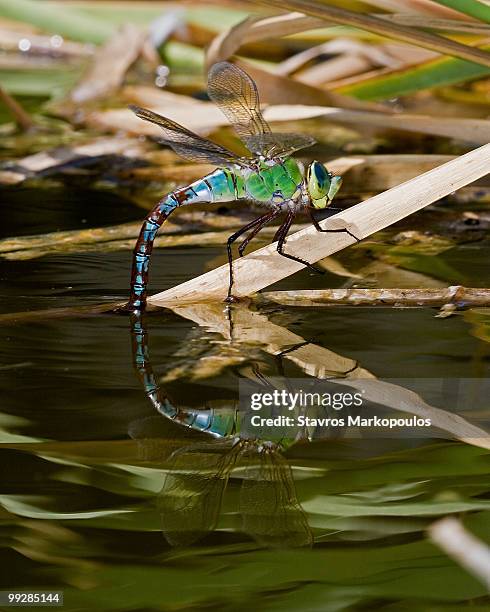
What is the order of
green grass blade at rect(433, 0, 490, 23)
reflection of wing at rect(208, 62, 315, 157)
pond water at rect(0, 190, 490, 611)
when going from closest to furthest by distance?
pond water at rect(0, 190, 490, 611) < green grass blade at rect(433, 0, 490, 23) < reflection of wing at rect(208, 62, 315, 157)

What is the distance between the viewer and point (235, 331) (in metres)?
2.83

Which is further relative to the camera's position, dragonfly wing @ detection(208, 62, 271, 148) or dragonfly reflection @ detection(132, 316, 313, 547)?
dragonfly wing @ detection(208, 62, 271, 148)

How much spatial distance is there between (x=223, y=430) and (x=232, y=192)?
1.46 meters

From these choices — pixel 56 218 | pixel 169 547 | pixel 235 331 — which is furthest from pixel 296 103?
pixel 169 547

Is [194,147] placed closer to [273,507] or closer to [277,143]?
[277,143]

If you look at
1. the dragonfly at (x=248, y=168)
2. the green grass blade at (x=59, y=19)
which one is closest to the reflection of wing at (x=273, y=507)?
the dragonfly at (x=248, y=168)

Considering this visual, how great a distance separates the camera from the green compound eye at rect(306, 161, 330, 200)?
3404 mm

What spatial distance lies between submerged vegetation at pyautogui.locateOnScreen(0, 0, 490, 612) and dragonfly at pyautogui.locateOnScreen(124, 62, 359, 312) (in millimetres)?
190

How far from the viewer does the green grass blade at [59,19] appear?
6836 millimetres

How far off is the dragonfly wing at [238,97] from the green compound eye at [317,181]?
10.2 inches

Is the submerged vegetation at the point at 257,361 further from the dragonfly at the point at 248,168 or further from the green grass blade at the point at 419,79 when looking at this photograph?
the dragonfly at the point at 248,168

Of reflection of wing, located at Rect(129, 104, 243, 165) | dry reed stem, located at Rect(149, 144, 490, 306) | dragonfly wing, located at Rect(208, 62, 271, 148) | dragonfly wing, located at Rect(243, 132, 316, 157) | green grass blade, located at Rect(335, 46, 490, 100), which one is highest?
green grass blade, located at Rect(335, 46, 490, 100)

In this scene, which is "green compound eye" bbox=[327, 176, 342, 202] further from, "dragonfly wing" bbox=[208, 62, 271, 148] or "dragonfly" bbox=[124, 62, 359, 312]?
"dragonfly wing" bbox=[208, 62, 271, 148]

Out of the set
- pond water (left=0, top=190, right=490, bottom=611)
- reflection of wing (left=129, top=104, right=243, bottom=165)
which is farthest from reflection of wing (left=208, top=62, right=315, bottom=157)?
pond water (left=0, top=190, right=490, bottom=611)
